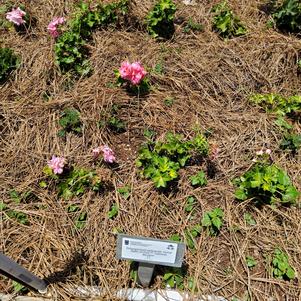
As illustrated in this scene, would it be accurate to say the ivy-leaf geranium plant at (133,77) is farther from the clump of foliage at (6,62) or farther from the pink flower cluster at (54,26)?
the clump of foliage at (6,62)

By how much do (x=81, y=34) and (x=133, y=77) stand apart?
0.75 metres

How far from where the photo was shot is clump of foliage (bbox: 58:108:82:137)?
108 inches

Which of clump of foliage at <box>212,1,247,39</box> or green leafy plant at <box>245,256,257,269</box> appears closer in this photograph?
green leafy plant at <box>245,256,257,269</box>

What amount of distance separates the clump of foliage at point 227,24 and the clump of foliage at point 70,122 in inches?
56.6

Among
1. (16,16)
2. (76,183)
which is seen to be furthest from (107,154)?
(16,16)

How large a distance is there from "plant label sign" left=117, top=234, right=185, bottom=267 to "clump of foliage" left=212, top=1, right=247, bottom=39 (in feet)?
6.80

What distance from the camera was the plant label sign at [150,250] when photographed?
1.86 meters

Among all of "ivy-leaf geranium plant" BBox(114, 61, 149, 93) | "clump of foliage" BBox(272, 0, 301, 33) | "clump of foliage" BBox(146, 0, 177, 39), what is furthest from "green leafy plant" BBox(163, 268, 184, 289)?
"clump of foliage" BBox(272, 0, 301, 33)

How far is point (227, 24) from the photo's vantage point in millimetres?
3236

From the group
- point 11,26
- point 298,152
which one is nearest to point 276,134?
point 298,152

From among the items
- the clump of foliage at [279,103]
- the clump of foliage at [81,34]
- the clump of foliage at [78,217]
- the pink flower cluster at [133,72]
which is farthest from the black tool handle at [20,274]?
the clump of foliage at [279,103]

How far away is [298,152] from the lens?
2711 millimetres

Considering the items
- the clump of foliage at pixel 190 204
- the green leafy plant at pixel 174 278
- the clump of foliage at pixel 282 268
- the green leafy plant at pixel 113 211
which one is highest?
the clump of foliage at pixel 190 204

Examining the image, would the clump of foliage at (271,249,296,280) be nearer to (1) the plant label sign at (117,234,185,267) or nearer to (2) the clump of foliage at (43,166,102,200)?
(1) the plant label sign at (117,234,185,267)
